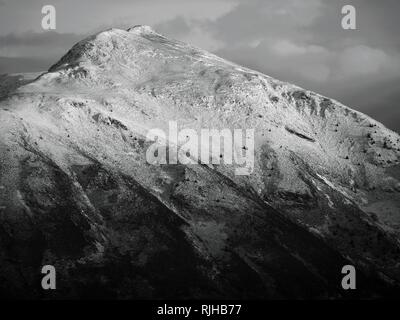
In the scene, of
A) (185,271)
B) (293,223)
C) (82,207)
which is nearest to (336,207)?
(293,223)

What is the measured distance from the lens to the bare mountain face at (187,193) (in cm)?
7681

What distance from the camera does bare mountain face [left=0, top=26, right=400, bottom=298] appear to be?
76.8 metres

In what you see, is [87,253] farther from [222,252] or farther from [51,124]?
[51,124]

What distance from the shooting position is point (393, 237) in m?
87.6

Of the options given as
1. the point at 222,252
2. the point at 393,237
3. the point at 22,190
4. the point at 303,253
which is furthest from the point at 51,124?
the point at 393,237

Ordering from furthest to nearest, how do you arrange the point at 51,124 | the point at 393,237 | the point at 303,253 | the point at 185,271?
the point at 51,124
the point at 393,237
the point at 303,253
the point at 185,271

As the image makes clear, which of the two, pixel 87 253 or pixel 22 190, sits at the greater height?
pixel 22 190

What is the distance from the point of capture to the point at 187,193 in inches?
3573

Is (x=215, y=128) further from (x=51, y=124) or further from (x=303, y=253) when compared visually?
(x=303, y=253)

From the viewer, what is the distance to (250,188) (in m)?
94.2

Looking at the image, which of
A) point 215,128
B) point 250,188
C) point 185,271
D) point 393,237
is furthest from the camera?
point 215,128

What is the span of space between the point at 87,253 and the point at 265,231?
2223 centimetres

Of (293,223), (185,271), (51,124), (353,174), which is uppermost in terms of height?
(51,124)

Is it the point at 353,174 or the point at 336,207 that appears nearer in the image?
the point at 336,207
